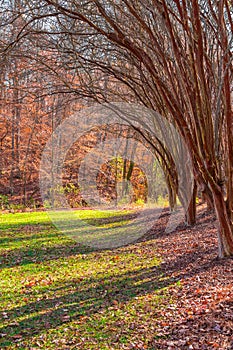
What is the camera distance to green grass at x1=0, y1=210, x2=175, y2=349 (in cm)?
434

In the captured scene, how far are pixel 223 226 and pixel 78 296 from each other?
8.89 feet

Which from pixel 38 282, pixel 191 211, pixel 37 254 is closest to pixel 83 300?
pixel 38 282

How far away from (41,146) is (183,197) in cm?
1885

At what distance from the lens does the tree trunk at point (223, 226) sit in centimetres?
677

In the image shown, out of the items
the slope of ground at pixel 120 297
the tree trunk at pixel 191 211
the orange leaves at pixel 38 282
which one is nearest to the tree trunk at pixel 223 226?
the slope of ground at pixel 120 297

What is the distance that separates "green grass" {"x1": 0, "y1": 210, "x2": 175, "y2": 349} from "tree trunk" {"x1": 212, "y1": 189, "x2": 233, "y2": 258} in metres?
1.23

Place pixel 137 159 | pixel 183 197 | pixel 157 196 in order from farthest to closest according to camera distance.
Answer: pixel 137 159
pixel 157 196
pixel 183 197

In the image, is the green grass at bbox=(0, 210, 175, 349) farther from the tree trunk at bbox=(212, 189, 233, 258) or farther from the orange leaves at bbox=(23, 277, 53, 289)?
the tree trunk at bbox=(212, 189, 233, 258)

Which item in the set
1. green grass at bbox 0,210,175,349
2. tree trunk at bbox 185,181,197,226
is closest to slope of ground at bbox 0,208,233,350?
green grass at bbox 0,210,175,349

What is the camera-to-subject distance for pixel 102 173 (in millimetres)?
27906

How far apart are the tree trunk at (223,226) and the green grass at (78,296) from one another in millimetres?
1229

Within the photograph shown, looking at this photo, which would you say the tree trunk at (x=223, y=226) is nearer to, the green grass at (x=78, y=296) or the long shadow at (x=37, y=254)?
the green grass at (x=78, y=296)

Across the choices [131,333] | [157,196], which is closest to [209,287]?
[131,333]

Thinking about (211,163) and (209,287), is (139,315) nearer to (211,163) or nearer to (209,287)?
(209,287)
